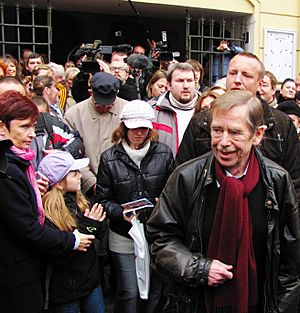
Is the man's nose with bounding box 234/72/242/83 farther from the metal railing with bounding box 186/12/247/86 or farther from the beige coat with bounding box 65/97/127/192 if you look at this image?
the metal railing with bounding box 186/12/247/86

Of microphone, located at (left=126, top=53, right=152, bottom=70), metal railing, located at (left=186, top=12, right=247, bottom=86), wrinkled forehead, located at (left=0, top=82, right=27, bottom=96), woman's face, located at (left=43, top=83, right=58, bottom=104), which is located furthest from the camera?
metal railing, located at (left=186, top=12, right=247, bottom=86)

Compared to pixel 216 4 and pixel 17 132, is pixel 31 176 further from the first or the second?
pixel 216 4

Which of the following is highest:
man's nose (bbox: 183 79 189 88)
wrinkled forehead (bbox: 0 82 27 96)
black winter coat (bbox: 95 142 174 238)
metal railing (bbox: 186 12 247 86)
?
metal railing (bbox: 186 12 247 86)

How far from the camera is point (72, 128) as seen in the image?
4.00 metres

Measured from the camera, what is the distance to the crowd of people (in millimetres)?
2086

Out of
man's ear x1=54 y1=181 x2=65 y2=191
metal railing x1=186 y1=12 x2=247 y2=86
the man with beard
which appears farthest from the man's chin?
metal railing x1=186 y1=12 x2=247 y2=86

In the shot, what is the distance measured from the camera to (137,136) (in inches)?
135

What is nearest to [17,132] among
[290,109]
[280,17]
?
[290,109]

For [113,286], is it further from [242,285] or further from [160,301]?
[242,285]

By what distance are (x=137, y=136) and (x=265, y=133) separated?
97cm

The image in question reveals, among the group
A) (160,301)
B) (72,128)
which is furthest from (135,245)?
(72,128)

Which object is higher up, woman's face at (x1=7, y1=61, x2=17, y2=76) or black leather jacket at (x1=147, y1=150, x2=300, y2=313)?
woman's face at (x1=7, y1=61, x2=17, y2=76)

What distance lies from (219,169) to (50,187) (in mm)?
1240

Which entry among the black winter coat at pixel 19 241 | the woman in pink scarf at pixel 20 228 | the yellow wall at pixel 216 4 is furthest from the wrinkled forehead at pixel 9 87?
the yellow wall at pixel 216 4
